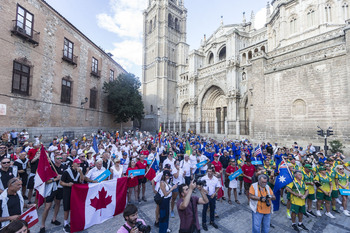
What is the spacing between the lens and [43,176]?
14.7 feet

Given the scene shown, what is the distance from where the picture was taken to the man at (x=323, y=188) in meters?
5.35

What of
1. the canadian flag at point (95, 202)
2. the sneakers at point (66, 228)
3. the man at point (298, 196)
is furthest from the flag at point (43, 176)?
the man at point (298, 196)

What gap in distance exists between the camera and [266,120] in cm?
1709

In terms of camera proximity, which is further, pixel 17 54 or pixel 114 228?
pixel 17 54

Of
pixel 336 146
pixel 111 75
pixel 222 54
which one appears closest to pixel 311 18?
pixel 222 54

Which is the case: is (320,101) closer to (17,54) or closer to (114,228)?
(114,228)

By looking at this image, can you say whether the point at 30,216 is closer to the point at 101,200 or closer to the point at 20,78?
the point at 101,200

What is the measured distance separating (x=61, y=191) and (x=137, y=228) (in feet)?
12.4

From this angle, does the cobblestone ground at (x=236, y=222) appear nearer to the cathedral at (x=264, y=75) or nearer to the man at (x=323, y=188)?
the man at (x=323, y=188)

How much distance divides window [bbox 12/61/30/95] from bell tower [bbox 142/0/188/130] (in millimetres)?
24033

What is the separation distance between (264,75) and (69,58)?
67.3ft

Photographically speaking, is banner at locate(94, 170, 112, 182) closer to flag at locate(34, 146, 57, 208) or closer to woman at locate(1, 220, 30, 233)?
flag at locate(34, 146, 57, 208)

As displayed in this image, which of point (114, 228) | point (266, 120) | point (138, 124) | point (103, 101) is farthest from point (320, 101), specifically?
point (138, 124)

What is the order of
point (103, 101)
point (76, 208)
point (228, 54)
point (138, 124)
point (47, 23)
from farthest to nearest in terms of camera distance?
1. point (138, 124)
2. point (228, 54)
3. point (103, 101)
4. point (47, 23)
5. point (76, 208)
